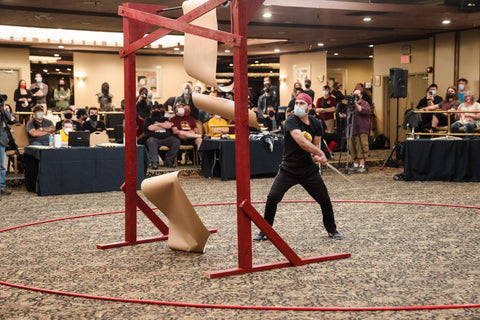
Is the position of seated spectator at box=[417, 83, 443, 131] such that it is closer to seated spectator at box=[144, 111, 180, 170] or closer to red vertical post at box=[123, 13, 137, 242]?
seated spectator at box=[144, 111, 180, 170]

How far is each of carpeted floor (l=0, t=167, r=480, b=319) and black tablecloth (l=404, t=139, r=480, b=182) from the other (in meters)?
2.53

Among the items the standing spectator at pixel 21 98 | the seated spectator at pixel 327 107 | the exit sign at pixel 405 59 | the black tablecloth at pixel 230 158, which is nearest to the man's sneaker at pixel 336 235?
the black tablecloth at pixel 230 158

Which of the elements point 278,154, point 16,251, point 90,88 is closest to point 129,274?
point 16,251

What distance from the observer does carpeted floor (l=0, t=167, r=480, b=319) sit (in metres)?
3.78

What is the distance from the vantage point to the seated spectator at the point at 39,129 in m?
10.8

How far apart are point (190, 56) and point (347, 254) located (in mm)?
2016

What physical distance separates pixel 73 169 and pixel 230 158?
9.21 ft

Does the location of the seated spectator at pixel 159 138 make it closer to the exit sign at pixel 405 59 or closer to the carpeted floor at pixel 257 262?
the carpeted floor at pixel 257 262

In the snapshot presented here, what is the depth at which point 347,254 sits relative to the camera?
5.00 m

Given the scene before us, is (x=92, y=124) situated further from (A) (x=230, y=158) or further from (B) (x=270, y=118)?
(B) (x=270, y=118)

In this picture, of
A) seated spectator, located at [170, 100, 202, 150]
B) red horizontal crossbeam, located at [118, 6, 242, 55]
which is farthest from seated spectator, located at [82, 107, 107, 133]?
red horizontal crossbeam, located at [118, 6, 242, 55]

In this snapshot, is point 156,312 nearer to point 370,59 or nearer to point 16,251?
point 16,251

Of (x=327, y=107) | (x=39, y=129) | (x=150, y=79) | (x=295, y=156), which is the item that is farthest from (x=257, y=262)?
(x=150, y=79)

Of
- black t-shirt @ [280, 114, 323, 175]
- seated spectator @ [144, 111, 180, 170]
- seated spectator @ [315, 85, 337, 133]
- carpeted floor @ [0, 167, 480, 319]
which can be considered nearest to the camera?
carpeted floor @ [0, 167, 480, 319]
